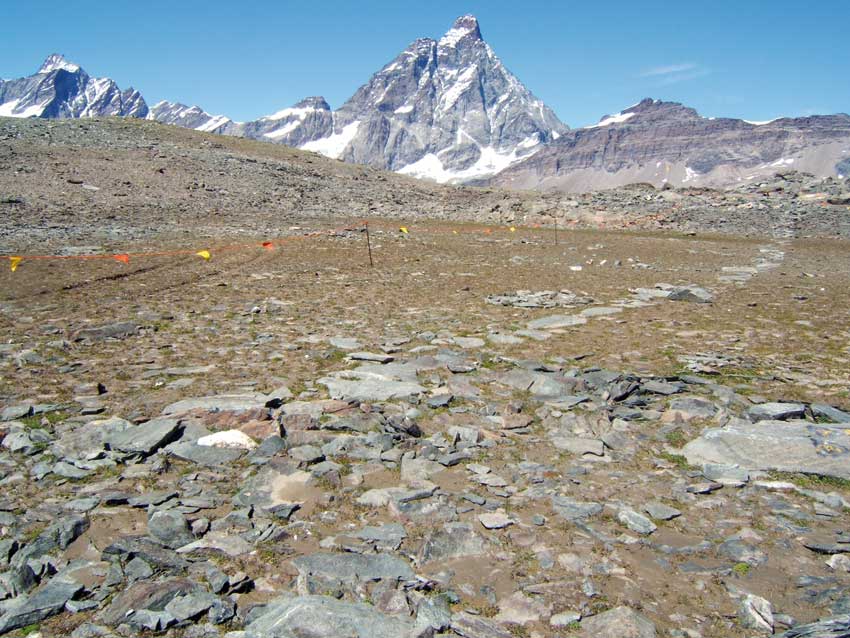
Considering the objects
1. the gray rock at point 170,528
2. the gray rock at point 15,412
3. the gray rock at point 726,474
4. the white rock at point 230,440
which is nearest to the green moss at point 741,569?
the gray rock at point 726,474

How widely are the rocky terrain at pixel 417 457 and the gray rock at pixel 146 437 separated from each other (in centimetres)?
4

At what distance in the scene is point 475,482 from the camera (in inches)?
220

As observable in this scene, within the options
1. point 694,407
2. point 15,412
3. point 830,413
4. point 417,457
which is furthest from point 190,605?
point 830,413

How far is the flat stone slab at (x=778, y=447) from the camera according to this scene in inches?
228

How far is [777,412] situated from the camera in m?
6.93

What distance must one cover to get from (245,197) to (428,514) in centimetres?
3592

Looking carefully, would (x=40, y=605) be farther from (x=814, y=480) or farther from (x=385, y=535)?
(x=814, y=480)

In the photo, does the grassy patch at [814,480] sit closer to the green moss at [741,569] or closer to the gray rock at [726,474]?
the gray rock at [726,474]

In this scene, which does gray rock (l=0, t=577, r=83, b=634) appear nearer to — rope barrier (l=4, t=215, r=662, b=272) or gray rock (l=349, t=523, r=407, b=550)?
gray rock (l=349, t=523, r=407, b=550)

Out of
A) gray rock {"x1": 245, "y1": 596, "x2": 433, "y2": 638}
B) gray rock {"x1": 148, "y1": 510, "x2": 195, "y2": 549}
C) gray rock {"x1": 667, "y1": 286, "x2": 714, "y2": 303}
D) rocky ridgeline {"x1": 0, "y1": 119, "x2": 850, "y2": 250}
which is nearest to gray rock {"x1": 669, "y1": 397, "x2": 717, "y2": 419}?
gray rock {"x1": 245, "y1": 596, "x2": 433, "y2": 638}

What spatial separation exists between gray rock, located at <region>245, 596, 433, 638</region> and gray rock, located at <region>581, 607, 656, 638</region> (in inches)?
40.9

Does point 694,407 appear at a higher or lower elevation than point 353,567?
lower

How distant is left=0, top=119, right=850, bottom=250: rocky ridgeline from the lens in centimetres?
2834

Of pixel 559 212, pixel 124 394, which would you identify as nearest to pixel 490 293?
pixel 124 394
